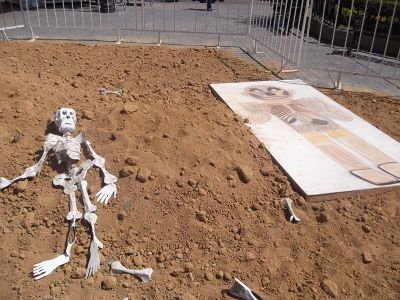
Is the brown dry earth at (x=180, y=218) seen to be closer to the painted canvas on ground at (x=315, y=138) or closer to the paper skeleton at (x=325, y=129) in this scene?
the painted canvas on ground at (x=315, y=138)

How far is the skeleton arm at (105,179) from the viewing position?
3521 millimetres

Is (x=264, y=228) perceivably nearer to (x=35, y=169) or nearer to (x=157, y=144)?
(x=157, y=144)

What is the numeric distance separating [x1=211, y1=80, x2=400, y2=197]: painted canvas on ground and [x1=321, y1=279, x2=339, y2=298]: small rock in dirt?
98 centimetres

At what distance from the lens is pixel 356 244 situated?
3375 millimetres

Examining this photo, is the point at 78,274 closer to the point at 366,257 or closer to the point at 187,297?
the point at 187,297

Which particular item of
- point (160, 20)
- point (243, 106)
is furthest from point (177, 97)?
point (160, 20)


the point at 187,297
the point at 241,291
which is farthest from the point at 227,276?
the point at 187,297

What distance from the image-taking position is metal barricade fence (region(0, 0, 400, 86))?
801 cm

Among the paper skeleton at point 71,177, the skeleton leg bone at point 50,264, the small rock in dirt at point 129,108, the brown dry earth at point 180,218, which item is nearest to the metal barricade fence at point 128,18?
the small rock in dirt at point 129,108

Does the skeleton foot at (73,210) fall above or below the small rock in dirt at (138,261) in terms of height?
above

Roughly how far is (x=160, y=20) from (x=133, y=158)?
847 centimetres

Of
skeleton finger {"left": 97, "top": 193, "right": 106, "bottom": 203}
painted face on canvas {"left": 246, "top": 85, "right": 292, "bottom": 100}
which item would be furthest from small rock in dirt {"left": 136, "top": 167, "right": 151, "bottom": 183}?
painted face on canvas {"left": 246, "top": 85, "right": 292, "bottom": 100}

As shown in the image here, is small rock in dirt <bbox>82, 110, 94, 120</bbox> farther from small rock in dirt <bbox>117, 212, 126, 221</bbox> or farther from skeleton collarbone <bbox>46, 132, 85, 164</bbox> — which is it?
small rock in dirt <bbox>117, 212, 126, 221</bbox>

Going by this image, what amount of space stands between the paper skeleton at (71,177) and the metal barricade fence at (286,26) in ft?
14.0
